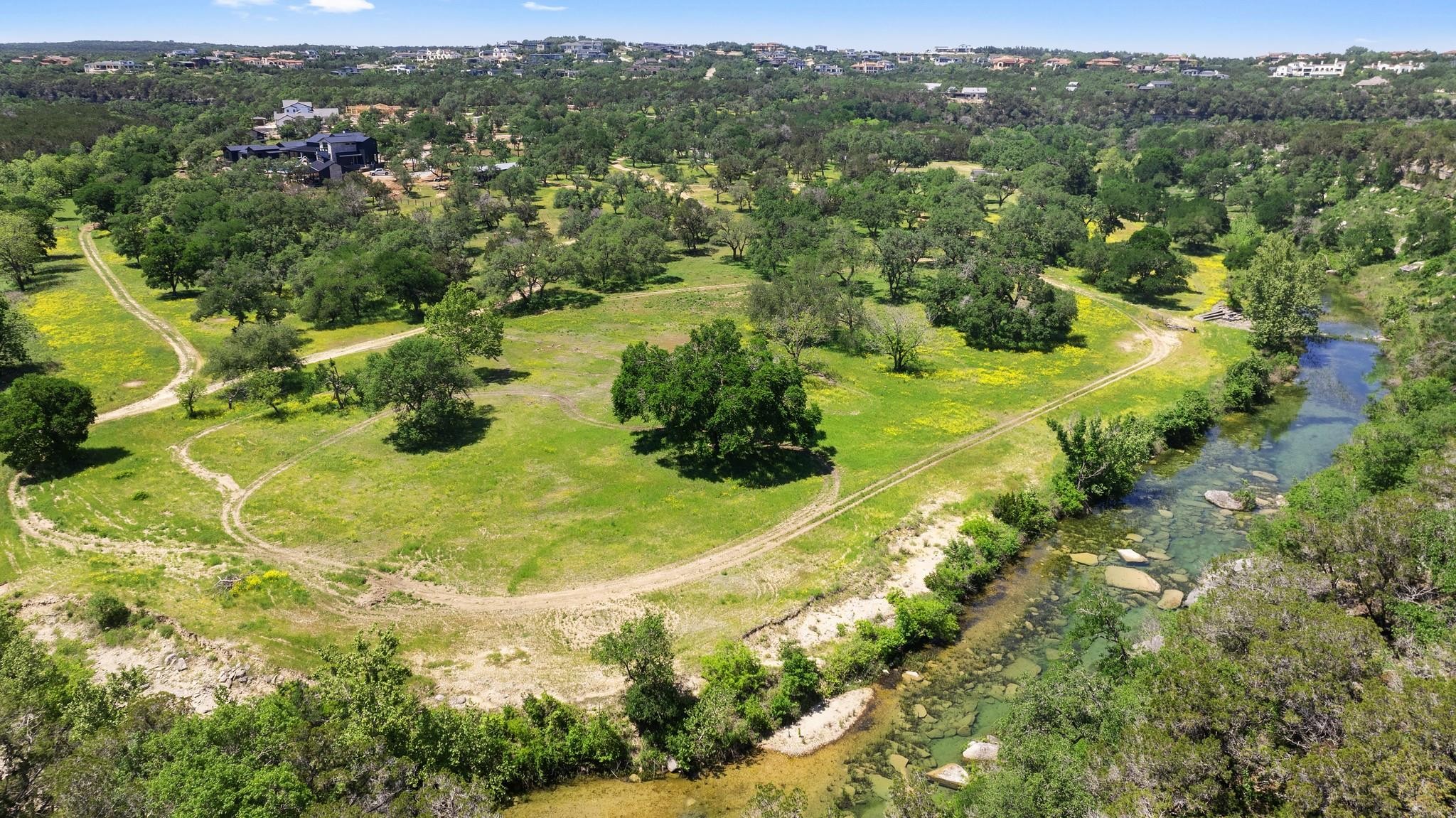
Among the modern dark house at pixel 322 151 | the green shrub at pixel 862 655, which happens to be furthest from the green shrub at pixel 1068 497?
the modern dark house at pixel 322 151

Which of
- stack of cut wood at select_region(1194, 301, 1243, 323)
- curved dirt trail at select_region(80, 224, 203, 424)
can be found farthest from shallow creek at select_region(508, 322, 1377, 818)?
curved dirt trail at select_region(80, 224, 203, 424)

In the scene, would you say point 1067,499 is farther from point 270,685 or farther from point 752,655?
point 270,685

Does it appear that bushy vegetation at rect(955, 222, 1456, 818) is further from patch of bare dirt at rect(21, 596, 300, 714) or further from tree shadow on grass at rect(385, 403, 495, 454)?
tree shadow on grass at rect(385, 403, 495, 454)

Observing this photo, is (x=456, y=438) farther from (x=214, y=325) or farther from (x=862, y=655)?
(x=214, y=325)

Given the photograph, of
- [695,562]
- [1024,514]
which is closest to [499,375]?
[695,562]

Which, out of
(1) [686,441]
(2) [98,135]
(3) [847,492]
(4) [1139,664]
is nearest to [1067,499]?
(3) [847,492]

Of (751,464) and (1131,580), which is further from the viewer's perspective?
(751,464)

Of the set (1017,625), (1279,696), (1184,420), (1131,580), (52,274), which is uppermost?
(52,274)
